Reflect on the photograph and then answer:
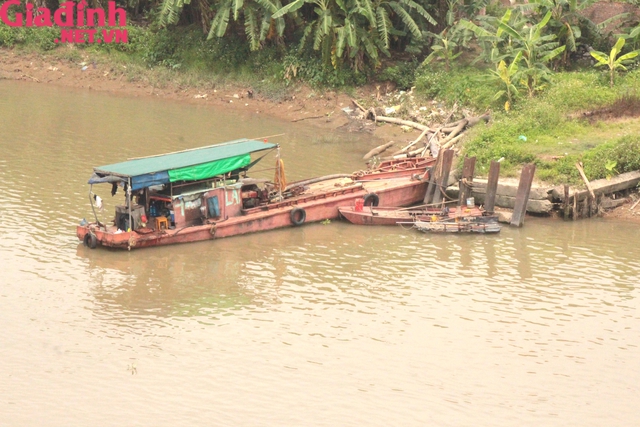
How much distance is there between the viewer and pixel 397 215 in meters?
21.7

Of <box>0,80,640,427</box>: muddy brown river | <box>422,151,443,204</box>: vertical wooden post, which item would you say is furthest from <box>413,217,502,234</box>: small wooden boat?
<box>422,151,443,204</box>: vertical wooden post

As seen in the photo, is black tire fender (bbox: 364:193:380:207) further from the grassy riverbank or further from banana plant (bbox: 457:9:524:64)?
banana plant (bbox: 457:9:524:64)

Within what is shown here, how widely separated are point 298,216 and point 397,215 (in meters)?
2.24

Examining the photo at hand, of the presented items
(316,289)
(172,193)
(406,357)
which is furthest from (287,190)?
(406,357)

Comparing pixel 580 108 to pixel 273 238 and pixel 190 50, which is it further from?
pixel 190 50

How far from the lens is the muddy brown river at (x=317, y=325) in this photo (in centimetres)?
1363

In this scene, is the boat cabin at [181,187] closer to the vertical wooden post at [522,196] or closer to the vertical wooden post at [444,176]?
the vertical wooden post at [444,176]

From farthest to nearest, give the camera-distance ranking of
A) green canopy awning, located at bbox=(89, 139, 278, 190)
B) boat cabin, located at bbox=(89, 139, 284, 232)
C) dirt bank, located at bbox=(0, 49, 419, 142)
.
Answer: dirt bank, located at bbox=(0, 49, 419, 142)
boat cabin, located at bbox=(89, 139, 284, 232)
green canopy awning, located at bbox=(89, 139, 278, 190)

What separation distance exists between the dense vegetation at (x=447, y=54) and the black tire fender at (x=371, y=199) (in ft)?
10.0

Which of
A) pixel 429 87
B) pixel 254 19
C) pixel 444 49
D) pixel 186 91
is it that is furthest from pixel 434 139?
pixel 186 91

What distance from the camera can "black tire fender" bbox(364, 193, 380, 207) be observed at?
22094mm

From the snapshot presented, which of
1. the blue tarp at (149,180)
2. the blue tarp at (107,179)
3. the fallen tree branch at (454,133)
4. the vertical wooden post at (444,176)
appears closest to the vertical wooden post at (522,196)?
the vertical wooden post at (444,176)

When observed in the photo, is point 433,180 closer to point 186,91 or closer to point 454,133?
point 454,133

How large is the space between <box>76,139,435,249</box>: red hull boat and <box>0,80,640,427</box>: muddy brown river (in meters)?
0.30
